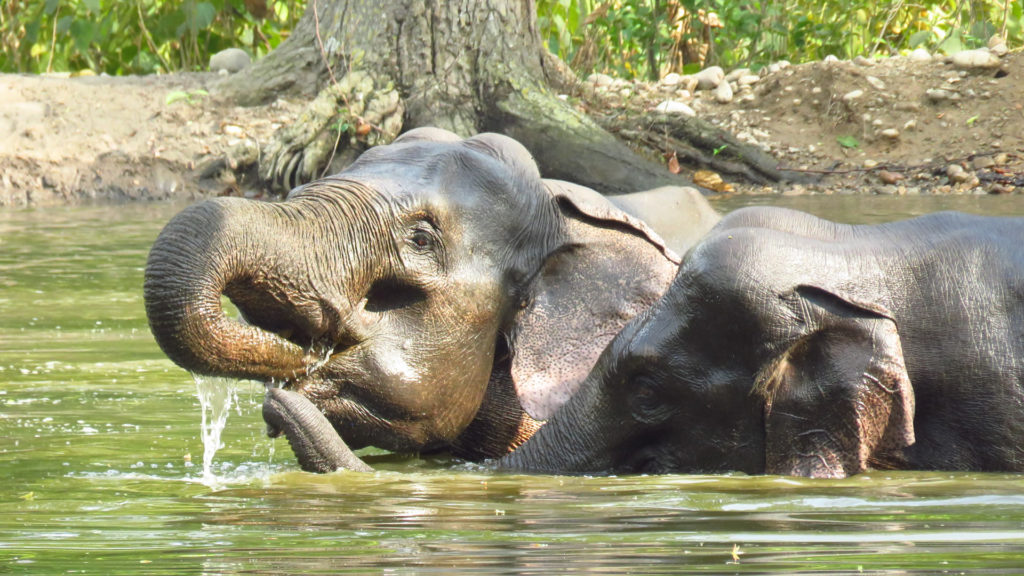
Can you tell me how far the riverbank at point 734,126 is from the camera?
49.2ft

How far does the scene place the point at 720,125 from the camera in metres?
16.1

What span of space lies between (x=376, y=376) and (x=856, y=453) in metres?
1.51

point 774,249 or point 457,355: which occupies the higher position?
point 774,249

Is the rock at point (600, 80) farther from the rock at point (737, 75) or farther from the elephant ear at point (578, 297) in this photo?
the elephant ear at point (578, 297)

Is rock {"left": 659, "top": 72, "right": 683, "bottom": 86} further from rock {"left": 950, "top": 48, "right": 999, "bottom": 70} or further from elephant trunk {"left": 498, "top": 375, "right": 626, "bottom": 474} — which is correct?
elephant trunk {"left": 498, "top": 375, "right": 626, "bottom": 474}

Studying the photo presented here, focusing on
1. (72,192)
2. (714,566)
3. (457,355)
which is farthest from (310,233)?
(72,192)

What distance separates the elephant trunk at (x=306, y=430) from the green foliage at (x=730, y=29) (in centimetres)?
1405


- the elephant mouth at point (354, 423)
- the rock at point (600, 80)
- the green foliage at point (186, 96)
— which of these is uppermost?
the elephant mouth at point (354, 423)

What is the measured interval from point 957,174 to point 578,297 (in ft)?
29.5

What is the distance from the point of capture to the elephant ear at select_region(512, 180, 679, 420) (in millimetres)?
5879

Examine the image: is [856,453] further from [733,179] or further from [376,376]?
[733,179]

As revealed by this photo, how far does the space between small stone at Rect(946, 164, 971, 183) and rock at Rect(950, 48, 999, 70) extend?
2023 millimetres

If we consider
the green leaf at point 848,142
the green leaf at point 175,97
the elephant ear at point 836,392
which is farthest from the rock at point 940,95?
the elephant ear at point 836,392

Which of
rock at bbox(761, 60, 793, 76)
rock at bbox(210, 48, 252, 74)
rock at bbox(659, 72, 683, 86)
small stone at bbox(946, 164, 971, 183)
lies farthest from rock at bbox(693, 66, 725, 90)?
rock at bbox(210, 48, 252, 74)
